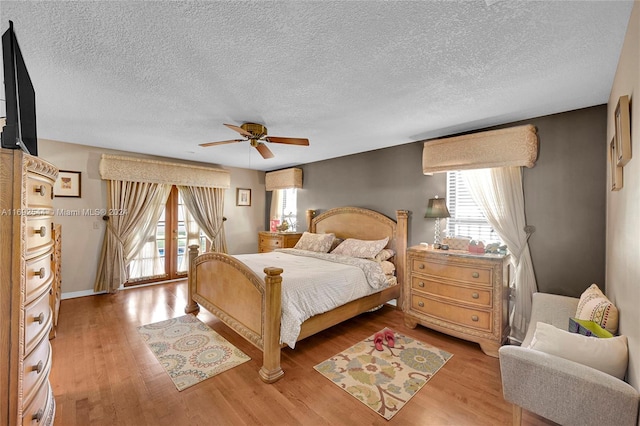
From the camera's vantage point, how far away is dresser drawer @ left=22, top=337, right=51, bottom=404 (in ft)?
3.79

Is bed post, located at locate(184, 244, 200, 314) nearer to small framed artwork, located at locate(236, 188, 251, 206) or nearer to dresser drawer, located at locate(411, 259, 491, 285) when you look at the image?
small framed artwork, located at locate(236, 188, 251, 206)

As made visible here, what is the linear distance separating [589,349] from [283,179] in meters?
5.10

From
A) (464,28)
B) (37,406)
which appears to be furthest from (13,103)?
(464,28)

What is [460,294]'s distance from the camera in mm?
2844

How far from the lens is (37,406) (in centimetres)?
127

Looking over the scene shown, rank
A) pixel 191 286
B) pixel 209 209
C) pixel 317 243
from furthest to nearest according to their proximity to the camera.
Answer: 1. pixel 209 209
2. pixel 317 243
3. pixel 191 286

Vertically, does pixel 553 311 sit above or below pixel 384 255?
below

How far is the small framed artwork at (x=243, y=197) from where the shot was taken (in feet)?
20.0

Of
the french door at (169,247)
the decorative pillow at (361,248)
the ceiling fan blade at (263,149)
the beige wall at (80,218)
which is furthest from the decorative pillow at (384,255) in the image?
the beige wall at (80,218)

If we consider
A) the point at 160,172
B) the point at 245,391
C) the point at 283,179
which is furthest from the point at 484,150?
the point at 160,172

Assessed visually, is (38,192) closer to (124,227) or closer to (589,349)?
(589,349)

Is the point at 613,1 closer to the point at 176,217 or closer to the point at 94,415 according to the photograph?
the point at 94,415

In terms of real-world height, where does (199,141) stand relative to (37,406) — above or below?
above

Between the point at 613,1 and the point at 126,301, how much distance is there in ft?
18.7
